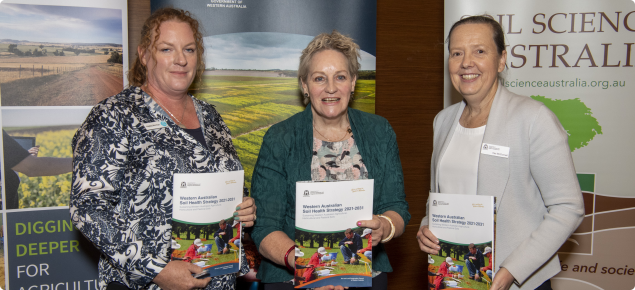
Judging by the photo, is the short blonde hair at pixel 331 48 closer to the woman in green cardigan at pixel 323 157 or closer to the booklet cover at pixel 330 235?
the woman in green cardigan at pixel 323 157

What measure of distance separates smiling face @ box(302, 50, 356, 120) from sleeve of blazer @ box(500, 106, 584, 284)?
86 cm

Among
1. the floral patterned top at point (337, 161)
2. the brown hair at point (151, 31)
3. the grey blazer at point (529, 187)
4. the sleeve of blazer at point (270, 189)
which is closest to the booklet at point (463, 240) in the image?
the grey blazer at point (529, 187)

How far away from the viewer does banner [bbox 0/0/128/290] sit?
8.31 ft

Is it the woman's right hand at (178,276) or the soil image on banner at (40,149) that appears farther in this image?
the soil image on banner at (40,149)

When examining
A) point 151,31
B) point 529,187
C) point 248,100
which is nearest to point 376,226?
point 529,187

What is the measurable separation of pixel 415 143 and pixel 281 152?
191 centimetres

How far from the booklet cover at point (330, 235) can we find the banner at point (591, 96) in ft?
6.87

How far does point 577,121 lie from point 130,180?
309cm

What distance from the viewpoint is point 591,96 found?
3016 mm

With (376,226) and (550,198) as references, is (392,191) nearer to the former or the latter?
(376,226)

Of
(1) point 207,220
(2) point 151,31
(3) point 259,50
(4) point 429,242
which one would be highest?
(3) point 259,50

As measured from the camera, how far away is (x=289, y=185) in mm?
1953

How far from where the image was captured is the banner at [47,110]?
8.31 ft

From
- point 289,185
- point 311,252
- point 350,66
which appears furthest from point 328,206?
point 350,66
